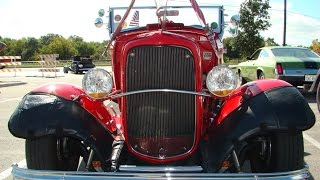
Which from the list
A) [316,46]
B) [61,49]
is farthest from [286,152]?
[61,49]

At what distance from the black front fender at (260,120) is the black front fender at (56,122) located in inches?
36.5

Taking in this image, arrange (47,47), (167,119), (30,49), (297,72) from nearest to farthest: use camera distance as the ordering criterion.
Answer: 1. (167,119)
2. (297,72)
3. (47,47)
4. (30,49)

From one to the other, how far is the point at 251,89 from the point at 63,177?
1733mm

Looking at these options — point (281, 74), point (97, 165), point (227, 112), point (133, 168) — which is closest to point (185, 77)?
point (227, 112)

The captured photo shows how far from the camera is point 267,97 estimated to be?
11.3 feet

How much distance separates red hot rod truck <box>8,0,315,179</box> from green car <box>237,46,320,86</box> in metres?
7.66

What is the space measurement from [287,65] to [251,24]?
15.3 m

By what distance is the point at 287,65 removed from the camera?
11.0 m

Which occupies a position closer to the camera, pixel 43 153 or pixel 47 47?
pixel 43 153

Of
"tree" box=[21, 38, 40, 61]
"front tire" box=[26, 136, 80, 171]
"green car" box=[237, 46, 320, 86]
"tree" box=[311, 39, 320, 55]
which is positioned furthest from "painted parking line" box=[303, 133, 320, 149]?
"tree" box=[21, 38, 40, 61]

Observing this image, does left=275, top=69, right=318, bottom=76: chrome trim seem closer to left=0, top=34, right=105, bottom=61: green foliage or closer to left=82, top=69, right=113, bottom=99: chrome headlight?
left=82, top=69, right=113, bottom=99: chrome headlight

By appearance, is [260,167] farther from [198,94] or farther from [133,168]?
[133,168]

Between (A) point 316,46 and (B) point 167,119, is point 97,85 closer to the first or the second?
(B) point 167,119

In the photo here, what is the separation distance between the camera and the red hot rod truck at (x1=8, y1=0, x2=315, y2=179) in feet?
10.8
